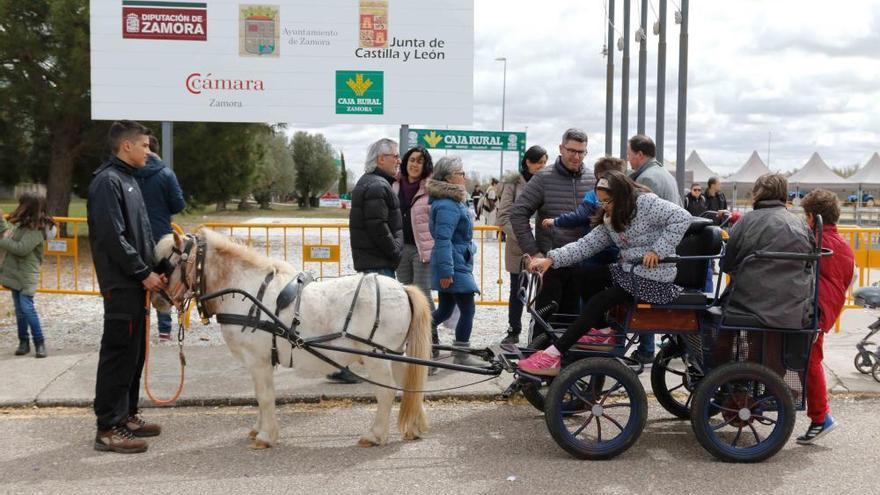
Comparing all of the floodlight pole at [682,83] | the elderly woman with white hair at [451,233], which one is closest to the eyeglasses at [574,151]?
the elderly woman with white hair at [451,233]

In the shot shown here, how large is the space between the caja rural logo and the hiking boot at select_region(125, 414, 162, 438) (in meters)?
5.49

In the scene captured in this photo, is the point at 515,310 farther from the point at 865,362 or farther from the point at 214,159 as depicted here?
the point at 214,159

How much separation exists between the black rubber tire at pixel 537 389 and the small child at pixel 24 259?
4.65 meters

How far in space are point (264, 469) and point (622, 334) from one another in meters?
2.45

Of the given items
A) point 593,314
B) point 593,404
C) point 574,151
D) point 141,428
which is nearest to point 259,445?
point 141,428

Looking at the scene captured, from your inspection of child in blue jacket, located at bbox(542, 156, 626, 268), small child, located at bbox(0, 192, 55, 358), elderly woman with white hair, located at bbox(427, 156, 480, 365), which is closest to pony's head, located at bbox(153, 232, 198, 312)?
elderly woman with white hair, located at bbox(427, 156, 480, 365)

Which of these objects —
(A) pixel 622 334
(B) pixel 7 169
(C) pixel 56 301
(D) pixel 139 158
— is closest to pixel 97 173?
(D) pixel 139 158

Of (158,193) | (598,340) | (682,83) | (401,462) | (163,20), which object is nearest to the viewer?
(401,462)

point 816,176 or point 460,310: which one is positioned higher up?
point 816,176

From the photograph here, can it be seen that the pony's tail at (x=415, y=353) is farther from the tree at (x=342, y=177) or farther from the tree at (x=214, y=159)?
the tree at (x=342, y=177)

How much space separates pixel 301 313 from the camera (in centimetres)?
501

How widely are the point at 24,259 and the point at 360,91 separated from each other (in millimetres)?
4168

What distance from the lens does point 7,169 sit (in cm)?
1994

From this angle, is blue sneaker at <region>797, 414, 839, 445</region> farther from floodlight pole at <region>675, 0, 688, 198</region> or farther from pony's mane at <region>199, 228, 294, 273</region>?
floodlight pole at <region>675, 0, 688, 198</region>
